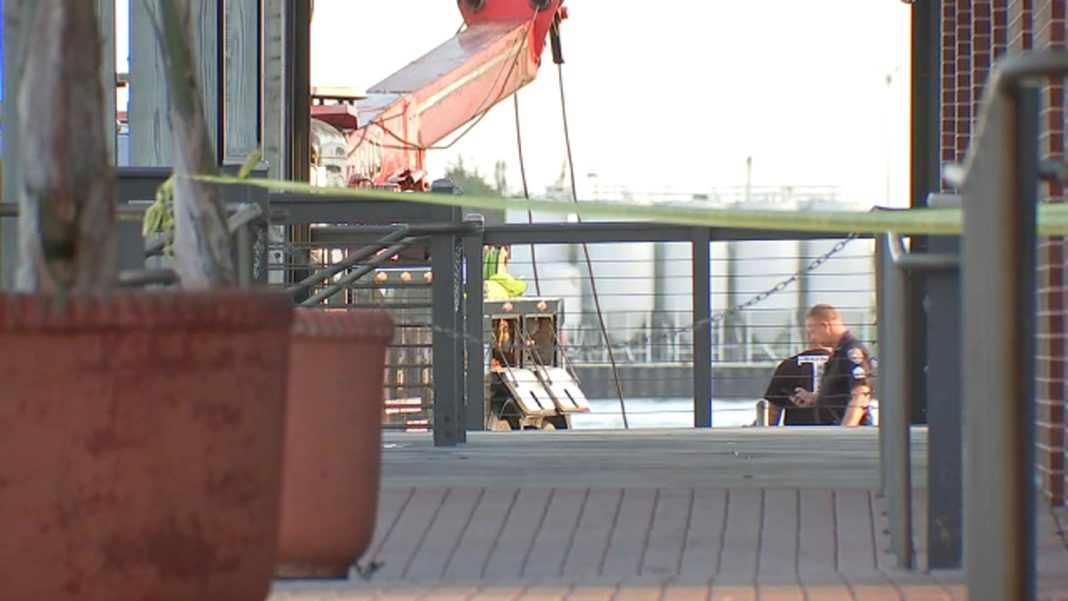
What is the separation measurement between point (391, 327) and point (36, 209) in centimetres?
162

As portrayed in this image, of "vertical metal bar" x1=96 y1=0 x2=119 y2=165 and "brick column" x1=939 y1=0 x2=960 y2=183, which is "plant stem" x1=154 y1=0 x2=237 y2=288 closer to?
"vertical metal bar" x1=96 y1=0 x2=119 y2=165

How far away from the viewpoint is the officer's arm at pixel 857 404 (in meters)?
12.5

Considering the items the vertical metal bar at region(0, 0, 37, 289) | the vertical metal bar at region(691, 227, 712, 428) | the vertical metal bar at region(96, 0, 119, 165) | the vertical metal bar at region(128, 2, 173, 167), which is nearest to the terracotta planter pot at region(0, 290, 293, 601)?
the vertical metal bar at region(0, 0, 37, 289)

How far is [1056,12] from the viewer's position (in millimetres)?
6402

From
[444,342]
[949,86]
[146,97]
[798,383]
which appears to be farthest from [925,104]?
[146,97]

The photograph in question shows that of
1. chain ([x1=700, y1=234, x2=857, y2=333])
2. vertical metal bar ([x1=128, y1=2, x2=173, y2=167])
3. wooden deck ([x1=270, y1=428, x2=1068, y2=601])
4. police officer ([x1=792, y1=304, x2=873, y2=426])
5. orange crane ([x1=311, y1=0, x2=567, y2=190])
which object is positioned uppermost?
orange crane ([x1=311, y1=0, x2=567, y2=190])

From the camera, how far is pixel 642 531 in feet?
20.1

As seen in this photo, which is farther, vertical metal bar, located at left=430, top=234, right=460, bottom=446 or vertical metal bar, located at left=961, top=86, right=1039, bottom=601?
vertical metal bar, located at left=430, top=234, right=460, bottom=446

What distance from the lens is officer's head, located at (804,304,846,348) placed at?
13000 millimetres

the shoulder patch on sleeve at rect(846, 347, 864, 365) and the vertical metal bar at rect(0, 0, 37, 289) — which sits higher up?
the vertical metal bar at rect(0, 0, 37, 289)

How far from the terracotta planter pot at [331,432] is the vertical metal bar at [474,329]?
20.2ft

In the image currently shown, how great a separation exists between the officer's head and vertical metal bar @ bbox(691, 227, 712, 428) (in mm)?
1586

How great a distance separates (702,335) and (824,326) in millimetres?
2111

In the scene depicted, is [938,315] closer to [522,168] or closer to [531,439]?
[531,439]
